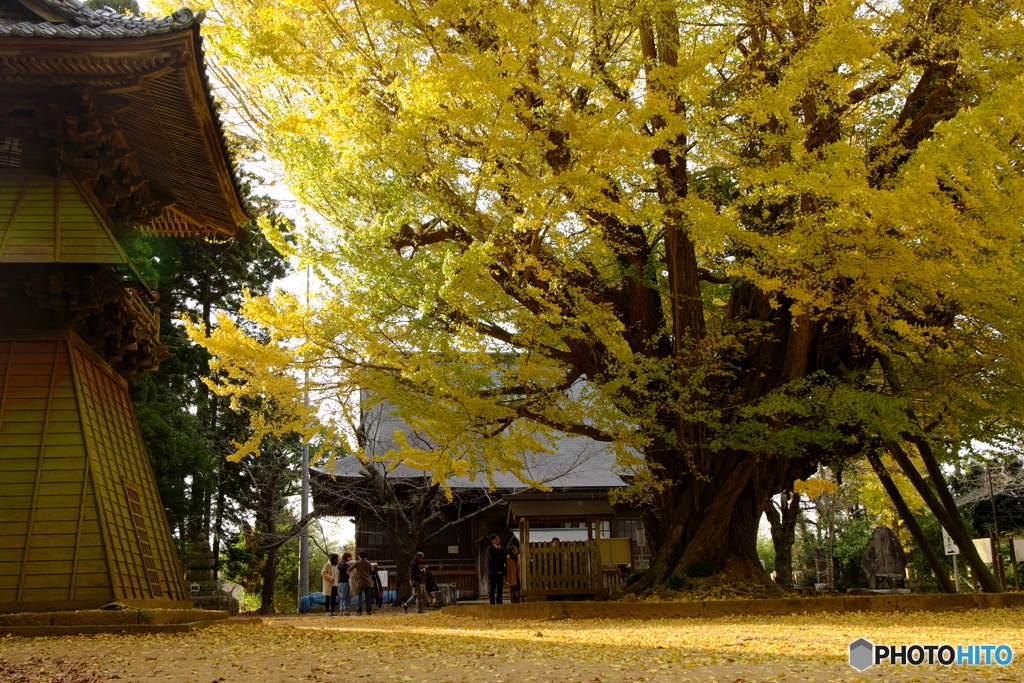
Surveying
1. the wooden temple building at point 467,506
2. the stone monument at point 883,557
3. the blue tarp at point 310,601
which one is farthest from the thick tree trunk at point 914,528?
the blue tarp at point 310,601

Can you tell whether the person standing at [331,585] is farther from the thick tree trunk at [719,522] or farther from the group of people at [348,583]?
the thick tree trunk at [719,522]

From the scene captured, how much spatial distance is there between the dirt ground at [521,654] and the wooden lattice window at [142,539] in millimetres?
894

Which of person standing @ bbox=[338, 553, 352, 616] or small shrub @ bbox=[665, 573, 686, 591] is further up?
small shrub @ bbox=[665, 573, 686, 591]

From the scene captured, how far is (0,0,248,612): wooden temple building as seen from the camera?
Result: 7102mm

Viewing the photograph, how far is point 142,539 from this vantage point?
859 centimetres

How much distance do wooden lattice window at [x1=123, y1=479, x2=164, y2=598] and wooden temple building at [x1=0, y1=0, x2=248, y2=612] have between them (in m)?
0.03

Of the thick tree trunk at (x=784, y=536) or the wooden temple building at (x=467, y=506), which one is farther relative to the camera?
the wooden temple building at (x=467, y=506)

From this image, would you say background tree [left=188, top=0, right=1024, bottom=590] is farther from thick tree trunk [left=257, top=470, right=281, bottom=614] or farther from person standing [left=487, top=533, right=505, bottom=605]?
thick tree trunk [left=257, top=470, right=281, bottom=614]

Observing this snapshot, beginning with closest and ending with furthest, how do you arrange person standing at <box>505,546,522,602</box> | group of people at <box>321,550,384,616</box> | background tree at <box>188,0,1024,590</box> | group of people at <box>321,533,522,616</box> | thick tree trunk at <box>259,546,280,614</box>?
background tree at <box>188,0,1024,590</box> → group of people at <box>321,533,522,616</box> → person standing at <box>505,546,522,602</box> → group of people at <box>321,550,384,616</box> → thick tree trunk at <box>259,546,280,614</box>

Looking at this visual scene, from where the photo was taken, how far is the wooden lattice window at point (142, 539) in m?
8.46

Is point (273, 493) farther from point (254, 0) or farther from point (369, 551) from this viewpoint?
point (254, 0)

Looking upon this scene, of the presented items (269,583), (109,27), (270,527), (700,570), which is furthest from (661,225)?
(269,583)

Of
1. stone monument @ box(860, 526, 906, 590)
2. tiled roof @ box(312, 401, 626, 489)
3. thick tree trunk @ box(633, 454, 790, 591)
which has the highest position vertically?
tiled roof @ box(312, 401, 626, 489)

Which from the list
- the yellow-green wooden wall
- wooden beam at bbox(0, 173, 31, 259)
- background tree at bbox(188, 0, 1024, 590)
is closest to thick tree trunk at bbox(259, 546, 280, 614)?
background tree at bbox(188, 0, 1024, 590)
